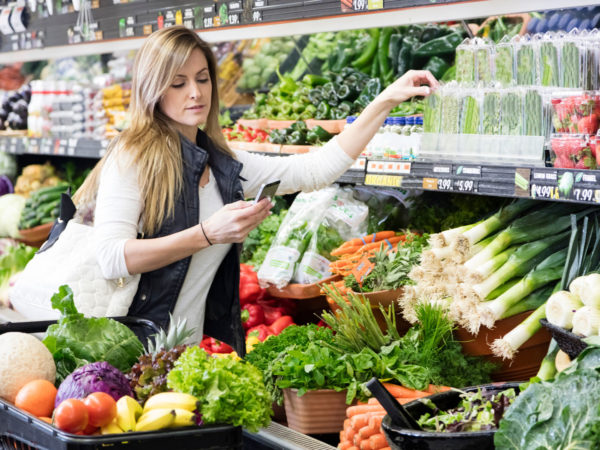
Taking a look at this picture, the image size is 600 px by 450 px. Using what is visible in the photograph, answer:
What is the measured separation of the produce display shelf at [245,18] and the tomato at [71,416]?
6.22ft

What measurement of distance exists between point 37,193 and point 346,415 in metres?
4.09

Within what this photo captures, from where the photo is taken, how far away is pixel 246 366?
7.00 ft

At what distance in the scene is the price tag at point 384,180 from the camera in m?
3.04

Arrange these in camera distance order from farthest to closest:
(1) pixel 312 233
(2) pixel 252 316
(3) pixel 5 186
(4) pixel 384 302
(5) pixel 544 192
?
(3) pixel 5 186, (2) pixel 252 316, (1) pixel 312 233, (4) pixel 384 302, (5) pixel 544 192

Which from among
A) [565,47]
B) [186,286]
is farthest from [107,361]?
[565,47]

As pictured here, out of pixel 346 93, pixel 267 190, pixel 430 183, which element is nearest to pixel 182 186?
pixel 267 190

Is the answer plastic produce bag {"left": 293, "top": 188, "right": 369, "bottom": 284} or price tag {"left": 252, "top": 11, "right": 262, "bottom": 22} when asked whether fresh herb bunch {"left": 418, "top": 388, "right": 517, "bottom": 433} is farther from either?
price tag {"left": 252, "top": 11, "right": 262, "bottom": 22}

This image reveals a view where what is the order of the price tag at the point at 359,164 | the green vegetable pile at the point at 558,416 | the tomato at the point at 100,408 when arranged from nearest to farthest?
1. the green vegetable pile at the point at 558,416
2. the tomato at the point at 100,408
3. the price tag at the point at 359,164

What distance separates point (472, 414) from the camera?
2.04 m

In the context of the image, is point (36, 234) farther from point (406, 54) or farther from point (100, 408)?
point (100, 408)

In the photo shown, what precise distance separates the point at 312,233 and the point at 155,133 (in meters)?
1.12

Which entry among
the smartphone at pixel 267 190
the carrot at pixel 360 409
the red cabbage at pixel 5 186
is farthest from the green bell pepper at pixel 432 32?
the red cabbage at pixel 5 186

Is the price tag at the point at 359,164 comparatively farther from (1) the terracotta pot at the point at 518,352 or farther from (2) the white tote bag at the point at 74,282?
(2) the white tote bag at the point at 74,282

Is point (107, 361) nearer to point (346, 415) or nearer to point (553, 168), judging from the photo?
point (346, 415)
